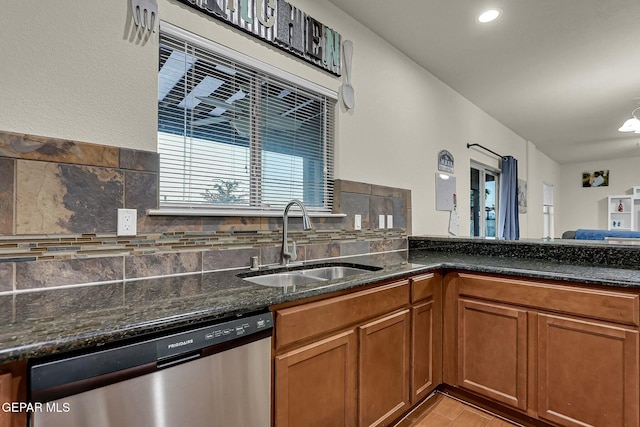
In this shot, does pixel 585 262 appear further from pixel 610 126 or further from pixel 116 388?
pixel 610 126

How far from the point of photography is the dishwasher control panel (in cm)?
93

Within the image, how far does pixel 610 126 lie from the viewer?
17.2 ft

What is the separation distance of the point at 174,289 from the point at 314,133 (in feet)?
4.90

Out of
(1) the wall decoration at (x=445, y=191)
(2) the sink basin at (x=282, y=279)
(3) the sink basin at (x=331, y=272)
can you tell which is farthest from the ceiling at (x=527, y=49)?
(2) the sink basin at (x=282, y=279)

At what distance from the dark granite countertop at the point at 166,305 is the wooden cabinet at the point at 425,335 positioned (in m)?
0.17

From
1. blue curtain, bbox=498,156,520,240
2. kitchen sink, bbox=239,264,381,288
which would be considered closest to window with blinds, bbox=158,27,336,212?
kitchen sink, bbox=239,264,381,288

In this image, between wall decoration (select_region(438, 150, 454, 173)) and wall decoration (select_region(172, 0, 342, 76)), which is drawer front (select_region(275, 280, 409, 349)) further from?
wall decoration (select_region(438, 150, 454, 173))

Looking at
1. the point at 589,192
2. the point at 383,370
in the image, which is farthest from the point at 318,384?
the point at 589,192

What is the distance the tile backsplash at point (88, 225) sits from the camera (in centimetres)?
119

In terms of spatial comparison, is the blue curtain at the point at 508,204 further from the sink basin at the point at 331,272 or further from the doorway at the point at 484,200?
the sink basin at the point at 331,272

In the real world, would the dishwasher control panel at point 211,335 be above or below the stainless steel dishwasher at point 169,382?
above

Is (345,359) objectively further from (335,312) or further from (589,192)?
(589,192)

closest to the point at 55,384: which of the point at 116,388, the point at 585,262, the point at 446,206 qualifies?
the point at 116,388

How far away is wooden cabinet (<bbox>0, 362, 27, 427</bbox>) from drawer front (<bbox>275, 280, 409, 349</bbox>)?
70cm
